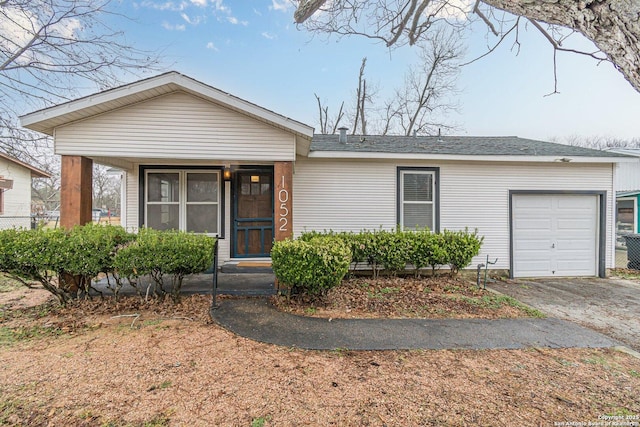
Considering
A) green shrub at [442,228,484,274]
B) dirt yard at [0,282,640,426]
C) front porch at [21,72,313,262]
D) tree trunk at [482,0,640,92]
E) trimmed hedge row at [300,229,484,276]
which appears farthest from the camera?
green shrub at [442,228,484,274]

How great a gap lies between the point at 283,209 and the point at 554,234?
723 centimetres

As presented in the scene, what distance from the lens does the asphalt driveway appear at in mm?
4367

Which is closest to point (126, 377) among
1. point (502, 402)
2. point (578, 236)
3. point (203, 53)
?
point (502, 402)

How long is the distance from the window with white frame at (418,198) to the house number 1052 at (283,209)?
3323 mm

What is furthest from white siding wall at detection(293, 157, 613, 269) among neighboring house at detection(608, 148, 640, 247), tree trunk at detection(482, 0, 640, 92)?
neighboring house at detection(608, 148, 640, 247)

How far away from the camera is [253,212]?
7.06 m

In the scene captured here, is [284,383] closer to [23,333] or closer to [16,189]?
[23,333]

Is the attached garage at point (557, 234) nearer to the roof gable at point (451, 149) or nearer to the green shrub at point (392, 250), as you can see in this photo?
the roof gable at point (451, 149)

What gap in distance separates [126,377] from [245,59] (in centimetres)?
1257

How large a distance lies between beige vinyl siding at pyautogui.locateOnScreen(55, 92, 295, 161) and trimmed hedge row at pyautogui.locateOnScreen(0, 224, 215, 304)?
144 cm

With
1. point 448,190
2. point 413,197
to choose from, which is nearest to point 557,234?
point 448,190

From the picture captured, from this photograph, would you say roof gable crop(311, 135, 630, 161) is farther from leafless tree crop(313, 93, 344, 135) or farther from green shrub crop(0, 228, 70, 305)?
leafless tree crop(313, 93, 344, 135)

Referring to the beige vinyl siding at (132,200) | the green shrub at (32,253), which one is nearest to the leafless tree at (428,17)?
the beige vinyl siding at (132,200)

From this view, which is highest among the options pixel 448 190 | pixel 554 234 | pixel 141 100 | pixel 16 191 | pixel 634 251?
pixel 141 100
